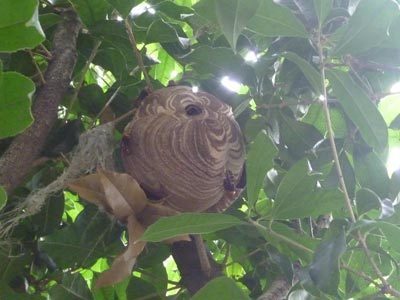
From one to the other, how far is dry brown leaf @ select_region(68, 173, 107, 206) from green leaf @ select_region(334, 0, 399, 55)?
0.30 metres

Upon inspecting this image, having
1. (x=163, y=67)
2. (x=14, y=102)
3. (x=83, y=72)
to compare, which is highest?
(x=14, y=102)

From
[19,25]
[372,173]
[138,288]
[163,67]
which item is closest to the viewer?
[19,25]

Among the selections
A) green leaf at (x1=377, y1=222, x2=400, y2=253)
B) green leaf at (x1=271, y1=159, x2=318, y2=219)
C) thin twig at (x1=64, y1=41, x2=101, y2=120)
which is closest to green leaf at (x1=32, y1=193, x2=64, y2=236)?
thin twig at (x1=64, y1=41, x2=101, y2=120)

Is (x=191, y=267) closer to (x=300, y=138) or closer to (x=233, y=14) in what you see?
(x=300, y=138)

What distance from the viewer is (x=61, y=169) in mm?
887

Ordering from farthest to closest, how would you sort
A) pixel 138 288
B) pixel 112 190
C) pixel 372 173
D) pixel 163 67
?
pixel 163 67, pixel 138 288, pixel 372 173, pixel 112 190

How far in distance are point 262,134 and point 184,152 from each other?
97 millimetres

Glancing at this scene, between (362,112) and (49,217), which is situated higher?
(362,112)

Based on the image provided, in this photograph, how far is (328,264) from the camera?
0.60 m

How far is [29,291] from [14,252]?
0.07 metres

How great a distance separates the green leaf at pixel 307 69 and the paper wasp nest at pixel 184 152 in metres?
0.10

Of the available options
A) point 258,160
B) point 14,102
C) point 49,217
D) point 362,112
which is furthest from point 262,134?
point 49,217

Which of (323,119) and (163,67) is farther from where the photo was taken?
(163,67)

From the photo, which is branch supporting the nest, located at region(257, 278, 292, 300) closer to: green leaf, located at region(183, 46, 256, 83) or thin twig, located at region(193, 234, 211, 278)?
thin twig, located at region(193, 234, 211, 278)
